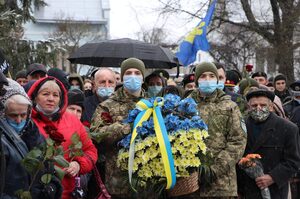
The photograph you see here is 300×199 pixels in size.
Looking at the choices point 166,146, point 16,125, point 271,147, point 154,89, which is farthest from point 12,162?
point 154,89

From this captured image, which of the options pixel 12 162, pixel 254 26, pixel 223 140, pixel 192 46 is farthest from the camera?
pixel 254 26

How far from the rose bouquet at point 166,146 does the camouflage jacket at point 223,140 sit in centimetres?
35

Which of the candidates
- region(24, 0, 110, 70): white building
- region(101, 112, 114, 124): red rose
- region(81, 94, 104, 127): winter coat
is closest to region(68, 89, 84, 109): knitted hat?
region(81, 94, 104, 127): winter coat

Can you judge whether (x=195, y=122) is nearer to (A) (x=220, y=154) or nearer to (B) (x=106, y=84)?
(A) (x=220, y=154)

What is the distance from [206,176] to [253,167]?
953 millimetres

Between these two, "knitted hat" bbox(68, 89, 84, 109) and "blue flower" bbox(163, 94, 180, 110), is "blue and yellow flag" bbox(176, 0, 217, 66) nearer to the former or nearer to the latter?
"knitted hat" bbox(68, 89, 84, 109)

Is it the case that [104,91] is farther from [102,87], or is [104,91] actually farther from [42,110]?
[42,110]

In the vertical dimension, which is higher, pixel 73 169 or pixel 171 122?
pixel 171 122

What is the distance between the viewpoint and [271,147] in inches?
259

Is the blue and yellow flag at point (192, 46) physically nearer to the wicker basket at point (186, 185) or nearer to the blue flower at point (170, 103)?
the blue flower at point (170, 103)

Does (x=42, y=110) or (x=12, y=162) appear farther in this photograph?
(x=42, y=110)

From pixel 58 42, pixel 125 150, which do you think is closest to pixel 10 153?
pixel 125 150

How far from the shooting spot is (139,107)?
554 centimetres

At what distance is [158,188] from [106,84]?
204 cm
